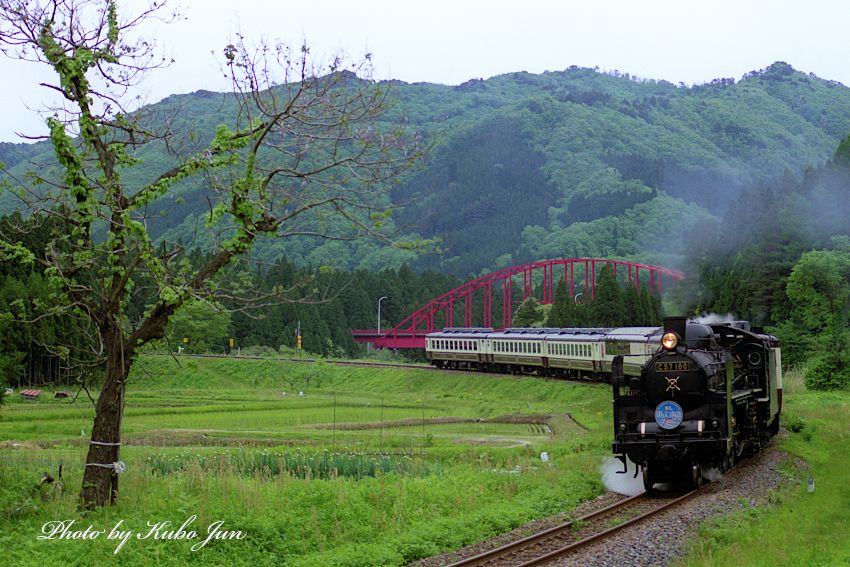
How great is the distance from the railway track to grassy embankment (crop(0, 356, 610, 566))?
977 millimetres

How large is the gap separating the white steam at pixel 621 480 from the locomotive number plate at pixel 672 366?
7.78 feet

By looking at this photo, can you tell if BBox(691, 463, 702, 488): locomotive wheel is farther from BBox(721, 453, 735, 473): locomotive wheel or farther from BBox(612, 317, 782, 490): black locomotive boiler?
BBox(721, 453, 735, 473): locomotive wheel

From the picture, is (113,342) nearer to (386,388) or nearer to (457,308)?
(386,388)

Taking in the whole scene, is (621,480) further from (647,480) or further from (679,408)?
(679,408)

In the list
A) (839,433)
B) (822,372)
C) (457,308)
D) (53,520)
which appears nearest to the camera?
(53,520)

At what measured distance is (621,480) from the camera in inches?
869

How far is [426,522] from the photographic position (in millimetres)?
16578

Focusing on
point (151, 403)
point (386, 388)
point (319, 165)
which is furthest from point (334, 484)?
point (386, 388)

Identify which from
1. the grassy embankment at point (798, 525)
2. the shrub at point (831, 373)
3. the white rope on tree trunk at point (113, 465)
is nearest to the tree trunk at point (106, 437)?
the white rope on tree trunk at point (113, 465)

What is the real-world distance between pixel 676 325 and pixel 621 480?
4.13 m

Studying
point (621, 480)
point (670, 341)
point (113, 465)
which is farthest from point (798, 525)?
point (113, 465)

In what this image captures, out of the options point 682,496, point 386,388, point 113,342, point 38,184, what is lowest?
point 386,388

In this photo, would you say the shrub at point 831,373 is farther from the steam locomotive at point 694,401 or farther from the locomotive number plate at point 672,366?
the locomotive number plate at point 672,366

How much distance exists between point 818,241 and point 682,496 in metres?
53.0
